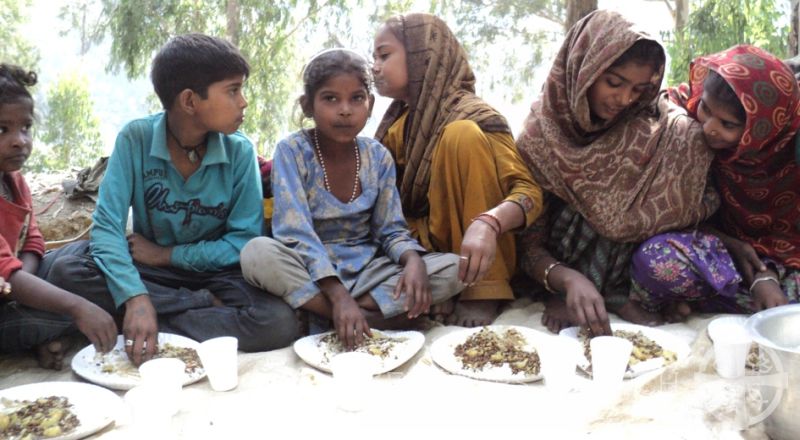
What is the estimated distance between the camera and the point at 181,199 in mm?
2967

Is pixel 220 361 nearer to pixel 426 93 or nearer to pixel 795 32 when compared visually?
pixel 426 93

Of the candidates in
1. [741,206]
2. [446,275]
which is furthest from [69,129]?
[741,206]

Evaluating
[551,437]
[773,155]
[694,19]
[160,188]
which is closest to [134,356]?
[160,188]

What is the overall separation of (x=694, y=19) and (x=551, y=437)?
27.3ft

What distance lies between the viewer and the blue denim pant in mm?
2766

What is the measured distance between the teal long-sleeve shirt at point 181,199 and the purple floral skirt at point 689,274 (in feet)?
5.41

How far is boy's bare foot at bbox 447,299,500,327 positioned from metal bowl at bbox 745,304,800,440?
1.24m

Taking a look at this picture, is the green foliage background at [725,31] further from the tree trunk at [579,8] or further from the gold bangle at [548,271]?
the gold bangle at [548,271]

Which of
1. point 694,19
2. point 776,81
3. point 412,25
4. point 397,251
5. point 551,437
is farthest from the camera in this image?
point 694,19

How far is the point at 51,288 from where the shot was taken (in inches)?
102

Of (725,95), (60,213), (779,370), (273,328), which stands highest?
(725,95)

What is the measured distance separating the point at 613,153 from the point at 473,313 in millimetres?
922

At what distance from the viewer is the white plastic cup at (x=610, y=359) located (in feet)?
7.59

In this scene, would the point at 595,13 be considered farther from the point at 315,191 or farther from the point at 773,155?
the point at 315,191
